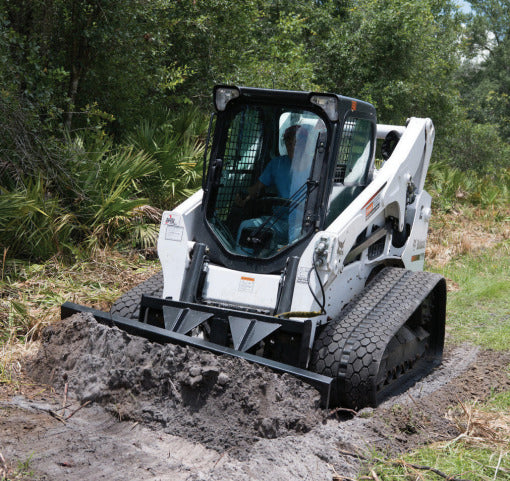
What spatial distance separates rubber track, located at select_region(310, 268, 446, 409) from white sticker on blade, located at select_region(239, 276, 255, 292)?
0.66 meters

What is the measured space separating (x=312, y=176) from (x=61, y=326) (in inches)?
90.5

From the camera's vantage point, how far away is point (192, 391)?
4480 mm

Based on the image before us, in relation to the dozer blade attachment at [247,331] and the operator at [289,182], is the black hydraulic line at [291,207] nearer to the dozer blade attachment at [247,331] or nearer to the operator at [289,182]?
the operator at [289,182]

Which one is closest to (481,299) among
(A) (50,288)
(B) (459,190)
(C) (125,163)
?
(C) (125,163)

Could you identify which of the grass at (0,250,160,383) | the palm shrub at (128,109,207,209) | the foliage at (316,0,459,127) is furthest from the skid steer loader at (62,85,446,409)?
the foliage at (316,0,459,127)

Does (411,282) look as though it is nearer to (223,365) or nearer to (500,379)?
(500,379)

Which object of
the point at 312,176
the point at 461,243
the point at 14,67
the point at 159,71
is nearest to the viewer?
the point at 312,176

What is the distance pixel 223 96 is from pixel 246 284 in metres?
1.67

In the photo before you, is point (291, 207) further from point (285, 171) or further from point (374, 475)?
point (374, 475)

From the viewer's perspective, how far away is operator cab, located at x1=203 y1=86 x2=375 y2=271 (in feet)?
18.0

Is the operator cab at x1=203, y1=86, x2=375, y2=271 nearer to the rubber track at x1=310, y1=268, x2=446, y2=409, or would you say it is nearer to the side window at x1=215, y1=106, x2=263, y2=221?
the side window at x1=215, y1=106, x2=263, y2=221

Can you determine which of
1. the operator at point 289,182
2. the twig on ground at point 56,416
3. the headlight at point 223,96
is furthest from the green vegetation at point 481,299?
the twig on ground at point 56,416

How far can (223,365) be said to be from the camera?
15.0 feet

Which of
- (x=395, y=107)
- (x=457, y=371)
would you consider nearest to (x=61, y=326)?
(x=457, y=371)
